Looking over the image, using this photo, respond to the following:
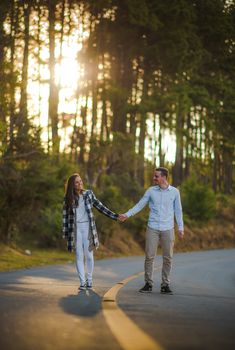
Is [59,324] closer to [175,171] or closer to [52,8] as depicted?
[52,8]

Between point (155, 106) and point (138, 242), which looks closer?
point (138, 242)

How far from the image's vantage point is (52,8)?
131 ft

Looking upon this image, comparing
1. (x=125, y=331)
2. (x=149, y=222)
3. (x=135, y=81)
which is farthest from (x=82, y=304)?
(x=135, y=81)

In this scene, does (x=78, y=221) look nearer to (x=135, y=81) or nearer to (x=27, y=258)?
(x=27, y=258)

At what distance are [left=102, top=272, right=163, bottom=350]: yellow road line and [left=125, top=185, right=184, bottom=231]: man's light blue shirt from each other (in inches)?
95.6

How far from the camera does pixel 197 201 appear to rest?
42219 mm

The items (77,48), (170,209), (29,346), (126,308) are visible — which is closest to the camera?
(29,346)

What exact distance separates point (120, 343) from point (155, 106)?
124 feet

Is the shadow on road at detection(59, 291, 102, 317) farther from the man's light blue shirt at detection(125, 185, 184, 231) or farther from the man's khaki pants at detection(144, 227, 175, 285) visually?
the man's light blue shirt at detection(125, 185, 184, 231)

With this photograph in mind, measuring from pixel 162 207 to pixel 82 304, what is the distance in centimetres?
310

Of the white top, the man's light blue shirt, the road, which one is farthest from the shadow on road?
the man's light blue shirt

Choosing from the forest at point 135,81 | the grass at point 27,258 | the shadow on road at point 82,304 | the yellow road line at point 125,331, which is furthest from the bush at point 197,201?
the yellow road line at point 125,331

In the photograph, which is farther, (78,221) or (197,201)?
(197,201)

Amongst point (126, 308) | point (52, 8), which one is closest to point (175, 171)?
point (52, 8)
